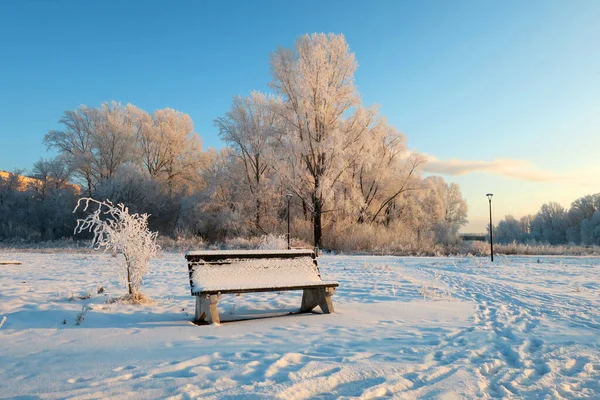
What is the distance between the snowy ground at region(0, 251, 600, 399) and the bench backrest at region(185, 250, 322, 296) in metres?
0.50

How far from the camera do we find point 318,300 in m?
6.06

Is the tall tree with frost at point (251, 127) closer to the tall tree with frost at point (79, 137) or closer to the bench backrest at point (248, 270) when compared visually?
the tall tree with frost at point (79, 137)

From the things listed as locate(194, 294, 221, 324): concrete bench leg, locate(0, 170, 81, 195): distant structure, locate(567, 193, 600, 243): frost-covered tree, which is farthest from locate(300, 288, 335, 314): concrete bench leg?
locate(567, 193, 600, 243): frost-covered tree

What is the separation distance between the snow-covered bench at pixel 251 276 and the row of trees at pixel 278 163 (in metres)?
21.0

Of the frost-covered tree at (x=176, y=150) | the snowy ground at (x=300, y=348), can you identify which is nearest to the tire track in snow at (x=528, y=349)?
the snowy ground at (x=300, y=348)

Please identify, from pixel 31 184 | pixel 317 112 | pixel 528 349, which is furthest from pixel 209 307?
pixel 31 184

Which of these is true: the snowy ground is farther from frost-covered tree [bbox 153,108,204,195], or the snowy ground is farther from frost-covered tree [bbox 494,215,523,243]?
frost-covered tree [bbox 494,215,523,243]

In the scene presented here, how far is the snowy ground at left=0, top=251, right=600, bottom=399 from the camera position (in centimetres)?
309

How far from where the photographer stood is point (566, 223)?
69.8 m

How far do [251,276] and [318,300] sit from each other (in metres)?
1.10

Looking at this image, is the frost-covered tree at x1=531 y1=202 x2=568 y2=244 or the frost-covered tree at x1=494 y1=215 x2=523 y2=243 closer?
the frost-covered tree at x1=531 y1=202 x2=568 y2=244

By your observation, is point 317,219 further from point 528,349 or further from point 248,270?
point 528,349

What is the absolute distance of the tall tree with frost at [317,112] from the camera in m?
27.3

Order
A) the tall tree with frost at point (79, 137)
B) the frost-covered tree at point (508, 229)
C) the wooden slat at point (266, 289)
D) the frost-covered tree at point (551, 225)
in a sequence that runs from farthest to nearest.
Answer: the frost-covered tree at point (508, 229)
the frost-covered tree at point (551, 225)
the tall tree with frost at point (79, 137)
the wooden slat at point (266, 289)
